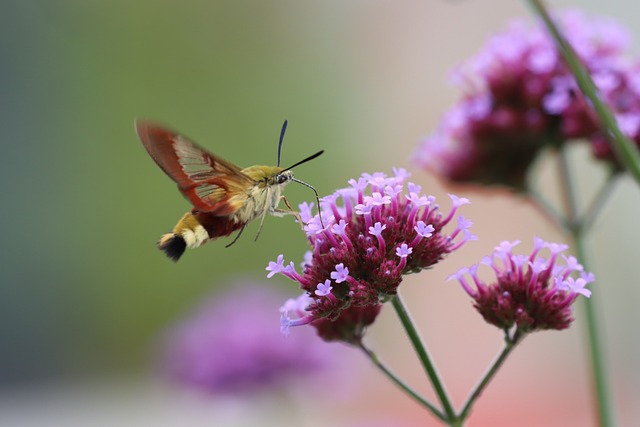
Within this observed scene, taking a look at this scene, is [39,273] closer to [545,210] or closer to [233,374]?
[233,374]

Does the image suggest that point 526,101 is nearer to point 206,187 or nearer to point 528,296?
point 528,296

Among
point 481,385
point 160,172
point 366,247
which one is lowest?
point 481,385

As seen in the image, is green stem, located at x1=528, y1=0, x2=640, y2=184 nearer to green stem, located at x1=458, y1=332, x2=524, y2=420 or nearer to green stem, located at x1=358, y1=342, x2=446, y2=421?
green stem, located at x1=458, y1=332, x2=524, y2=420

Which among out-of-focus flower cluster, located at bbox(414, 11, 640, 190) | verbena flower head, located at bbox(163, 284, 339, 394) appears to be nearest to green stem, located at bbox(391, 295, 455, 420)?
out-of-focus flower cluster, located at bbox(414, 11, 640, 190)

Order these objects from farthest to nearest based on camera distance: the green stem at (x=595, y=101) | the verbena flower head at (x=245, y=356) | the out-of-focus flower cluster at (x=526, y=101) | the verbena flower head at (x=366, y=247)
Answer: the verbena flower head at (x=245, y=356) < the out-of-focus flower cluster at (x=526, y=101) < the green stem at (x=595, y=101) < the verbena flower head at (x=366, y=247)

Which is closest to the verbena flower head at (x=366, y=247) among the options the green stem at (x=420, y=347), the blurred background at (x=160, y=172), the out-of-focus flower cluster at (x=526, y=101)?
the green stem at (x=420, y=347)

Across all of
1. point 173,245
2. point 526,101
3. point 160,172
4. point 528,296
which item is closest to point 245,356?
point 526,101

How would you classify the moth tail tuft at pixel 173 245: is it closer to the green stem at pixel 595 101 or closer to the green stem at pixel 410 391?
the green stem at pixel 410 391

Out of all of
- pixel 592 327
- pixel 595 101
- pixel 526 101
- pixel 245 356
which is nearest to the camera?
pixel 595 101
